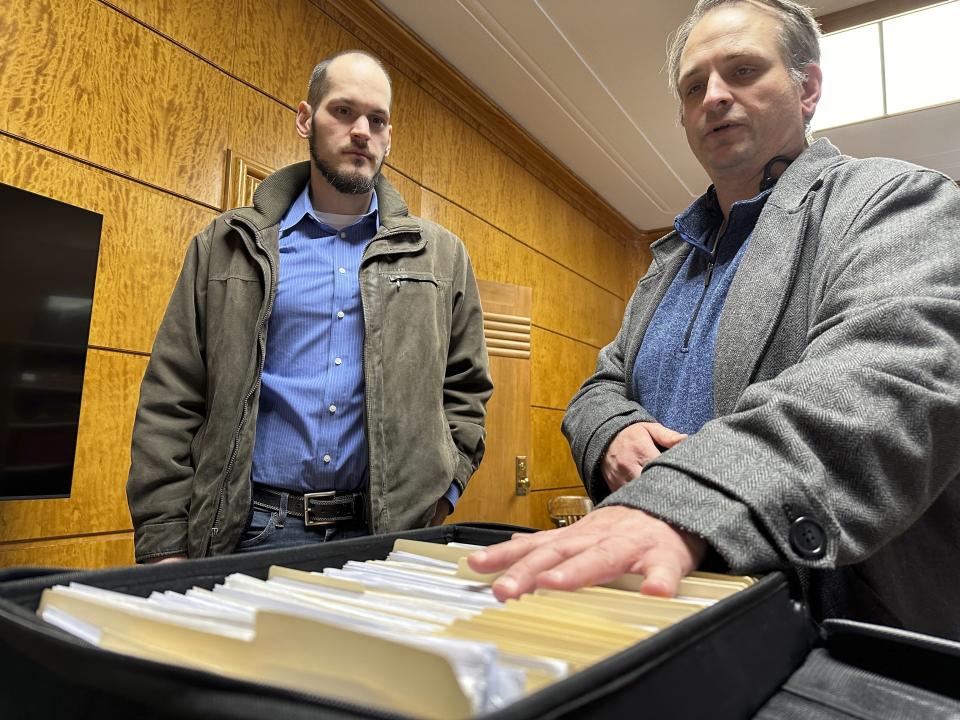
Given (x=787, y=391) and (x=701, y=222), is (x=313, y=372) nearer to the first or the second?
(x=701, y=222)

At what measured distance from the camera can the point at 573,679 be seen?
0.20 meters

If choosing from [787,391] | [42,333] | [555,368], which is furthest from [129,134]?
[555,368]

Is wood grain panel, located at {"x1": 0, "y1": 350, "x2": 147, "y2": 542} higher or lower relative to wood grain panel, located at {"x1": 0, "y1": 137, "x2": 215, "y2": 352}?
lower

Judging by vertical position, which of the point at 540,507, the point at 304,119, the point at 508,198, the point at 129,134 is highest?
the point at 508,198

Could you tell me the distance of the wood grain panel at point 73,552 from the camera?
2.03 meters

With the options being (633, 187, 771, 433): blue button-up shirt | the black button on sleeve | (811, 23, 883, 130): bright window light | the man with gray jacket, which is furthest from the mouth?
(811, 23, 883, 130): bright window light

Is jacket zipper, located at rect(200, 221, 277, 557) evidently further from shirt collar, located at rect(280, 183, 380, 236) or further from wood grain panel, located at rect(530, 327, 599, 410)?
wood grain panel, located at rect(530, 327, 599, 410)

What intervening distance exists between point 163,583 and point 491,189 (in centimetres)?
426

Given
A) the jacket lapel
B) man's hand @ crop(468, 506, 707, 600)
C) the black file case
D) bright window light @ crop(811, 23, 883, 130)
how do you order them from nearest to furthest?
the black file case, man's hand @ crop(468, 506, 707, 600), the jacket lapel, bright window light @ crop(811, 23, 883, 130)

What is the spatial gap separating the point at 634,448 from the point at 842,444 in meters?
0.34

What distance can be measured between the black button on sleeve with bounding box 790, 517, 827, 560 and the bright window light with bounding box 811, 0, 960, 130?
351cm

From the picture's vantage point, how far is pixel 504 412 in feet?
13.1

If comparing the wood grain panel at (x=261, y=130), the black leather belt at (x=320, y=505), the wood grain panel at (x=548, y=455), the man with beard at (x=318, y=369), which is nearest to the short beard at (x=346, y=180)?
the man with beard at (x=318, y=369)

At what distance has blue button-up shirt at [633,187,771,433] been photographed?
2.99 feet
